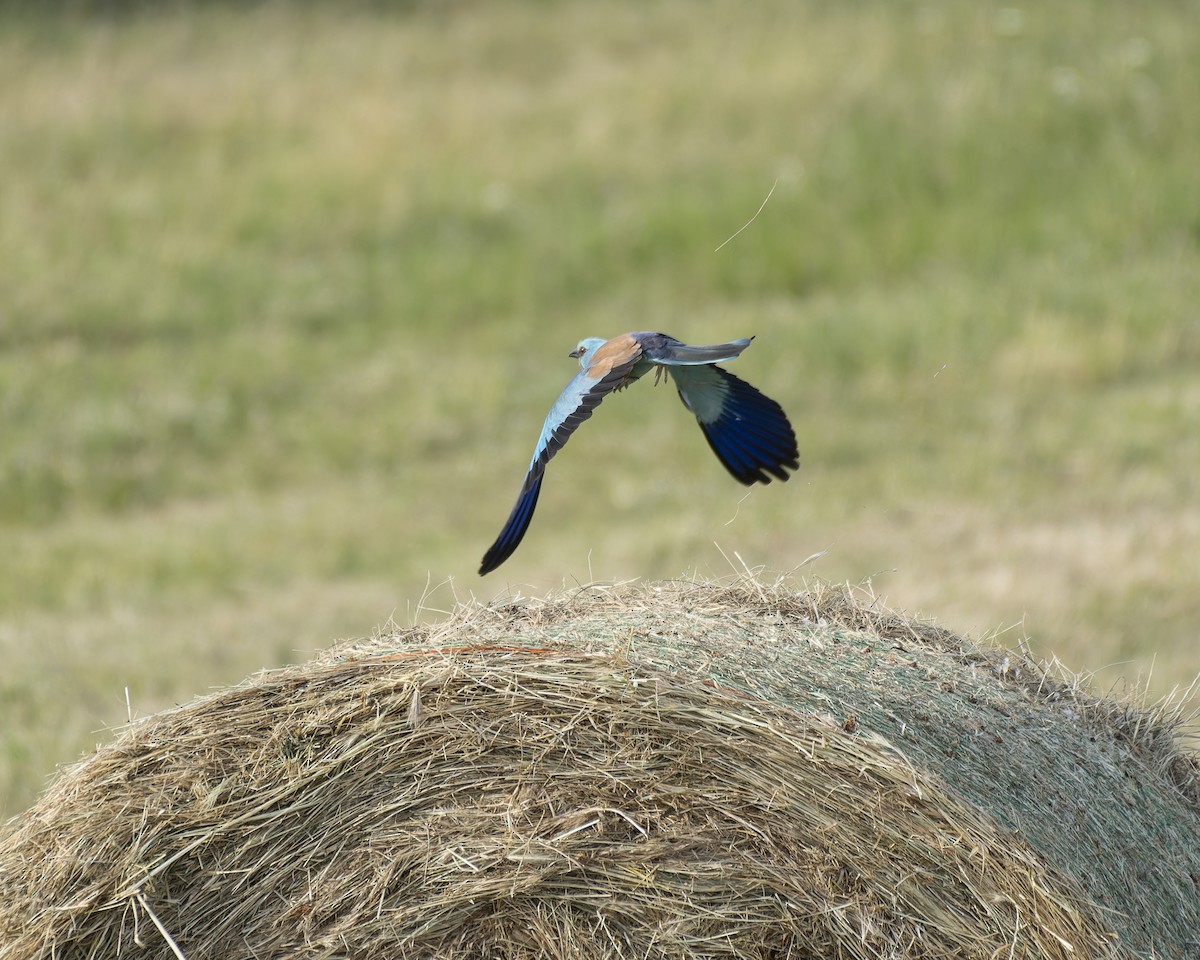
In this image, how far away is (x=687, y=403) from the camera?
4.46 meters

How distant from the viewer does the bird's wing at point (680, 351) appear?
3883mm

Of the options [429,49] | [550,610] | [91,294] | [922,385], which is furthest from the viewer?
[429,49]

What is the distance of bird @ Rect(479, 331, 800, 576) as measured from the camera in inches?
152

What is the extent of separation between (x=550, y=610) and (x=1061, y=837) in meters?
1.47

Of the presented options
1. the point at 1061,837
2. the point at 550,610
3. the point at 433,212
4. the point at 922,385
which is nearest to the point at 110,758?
the point at 550,610

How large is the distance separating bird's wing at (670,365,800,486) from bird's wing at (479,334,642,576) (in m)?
0.41

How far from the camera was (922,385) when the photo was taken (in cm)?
1217

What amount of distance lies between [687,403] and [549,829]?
1.41 meters

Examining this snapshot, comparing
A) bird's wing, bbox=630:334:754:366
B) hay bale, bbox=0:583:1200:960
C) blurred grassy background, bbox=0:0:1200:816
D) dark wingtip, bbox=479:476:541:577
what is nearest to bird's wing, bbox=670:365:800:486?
bird's wing, bbox=630:334:754:366

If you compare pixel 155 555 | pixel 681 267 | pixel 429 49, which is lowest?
pixel 155 555

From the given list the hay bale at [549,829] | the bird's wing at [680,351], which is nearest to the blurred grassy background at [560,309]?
the hay bale at [549,829]

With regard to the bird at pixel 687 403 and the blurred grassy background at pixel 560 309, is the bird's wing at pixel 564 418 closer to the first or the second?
the bird at pixel 687 403

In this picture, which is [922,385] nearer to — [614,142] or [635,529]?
[635,529]

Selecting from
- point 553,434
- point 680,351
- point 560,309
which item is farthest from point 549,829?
point 560,309
